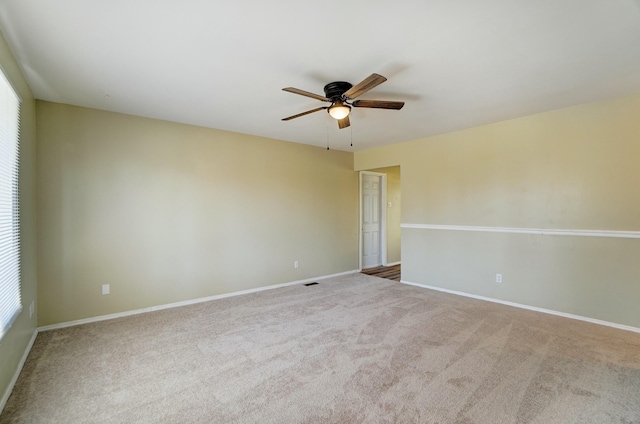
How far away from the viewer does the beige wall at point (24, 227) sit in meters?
1.97

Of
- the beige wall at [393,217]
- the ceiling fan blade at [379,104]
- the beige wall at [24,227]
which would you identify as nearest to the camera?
the beige wall at [24,227]

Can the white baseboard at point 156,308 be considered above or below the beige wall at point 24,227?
below

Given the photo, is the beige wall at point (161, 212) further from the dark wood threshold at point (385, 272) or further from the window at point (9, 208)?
the dark wood threshold at point (385, 272)

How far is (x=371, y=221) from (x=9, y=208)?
18.2 feet

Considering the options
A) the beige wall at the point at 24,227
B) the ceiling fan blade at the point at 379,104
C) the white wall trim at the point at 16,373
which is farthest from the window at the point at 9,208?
the ceiling fan blade at the point at 379,104

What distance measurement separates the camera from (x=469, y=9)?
1.71m

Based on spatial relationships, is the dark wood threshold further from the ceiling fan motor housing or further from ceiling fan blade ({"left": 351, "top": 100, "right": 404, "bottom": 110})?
the ceiling fan motor housing

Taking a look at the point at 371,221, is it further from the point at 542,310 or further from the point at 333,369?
the point at 333,369

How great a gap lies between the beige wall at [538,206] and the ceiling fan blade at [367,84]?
2.69 meters

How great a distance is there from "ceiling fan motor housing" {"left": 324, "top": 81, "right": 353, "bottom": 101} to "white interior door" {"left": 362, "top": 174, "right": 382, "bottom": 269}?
145 inches

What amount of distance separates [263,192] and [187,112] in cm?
166

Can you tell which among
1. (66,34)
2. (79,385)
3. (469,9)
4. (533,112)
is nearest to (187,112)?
(66,34)

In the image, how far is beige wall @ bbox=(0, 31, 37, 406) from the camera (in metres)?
1.97

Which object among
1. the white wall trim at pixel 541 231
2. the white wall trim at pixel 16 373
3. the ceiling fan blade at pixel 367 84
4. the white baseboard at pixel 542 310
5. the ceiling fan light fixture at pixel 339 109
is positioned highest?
the ceiling fan blade at pixel 367 84
